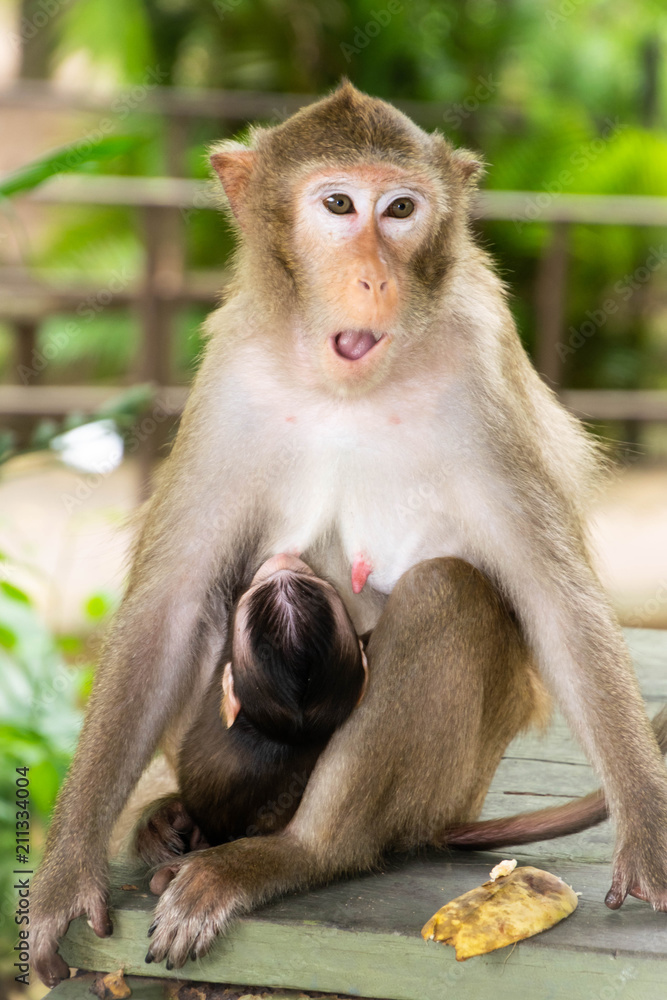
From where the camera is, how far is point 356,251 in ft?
6.72

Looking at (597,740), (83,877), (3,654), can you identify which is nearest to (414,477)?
(597,740)

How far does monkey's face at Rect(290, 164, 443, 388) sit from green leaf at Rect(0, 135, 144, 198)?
2.32 feet

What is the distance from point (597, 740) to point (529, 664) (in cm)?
27

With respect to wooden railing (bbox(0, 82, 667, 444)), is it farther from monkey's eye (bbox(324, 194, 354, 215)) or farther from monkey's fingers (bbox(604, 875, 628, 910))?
monkey's fingers (bbox(604, 875, 628, 910))

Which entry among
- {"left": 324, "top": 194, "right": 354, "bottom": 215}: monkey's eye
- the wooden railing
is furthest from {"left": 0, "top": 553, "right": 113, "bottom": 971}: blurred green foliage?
the wooden railing

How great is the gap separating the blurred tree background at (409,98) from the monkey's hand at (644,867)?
825 cm

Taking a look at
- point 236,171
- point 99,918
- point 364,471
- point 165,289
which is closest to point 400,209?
point 236,171

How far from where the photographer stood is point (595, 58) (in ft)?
42.6

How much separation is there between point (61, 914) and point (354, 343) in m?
1.12

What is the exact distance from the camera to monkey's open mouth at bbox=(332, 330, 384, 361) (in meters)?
2.11

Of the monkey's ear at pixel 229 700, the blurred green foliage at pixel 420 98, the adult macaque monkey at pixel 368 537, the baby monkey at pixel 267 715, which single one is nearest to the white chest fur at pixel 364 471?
the adult macaque monkey at pixel 368 537

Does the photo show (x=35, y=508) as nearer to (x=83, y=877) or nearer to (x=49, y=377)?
(x=49, y=377)

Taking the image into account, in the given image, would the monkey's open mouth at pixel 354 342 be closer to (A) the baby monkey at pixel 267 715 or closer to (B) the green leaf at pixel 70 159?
(A) the baby monkey at pixel 267 715

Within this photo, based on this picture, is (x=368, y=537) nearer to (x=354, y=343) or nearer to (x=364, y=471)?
(x=364, y=471)
